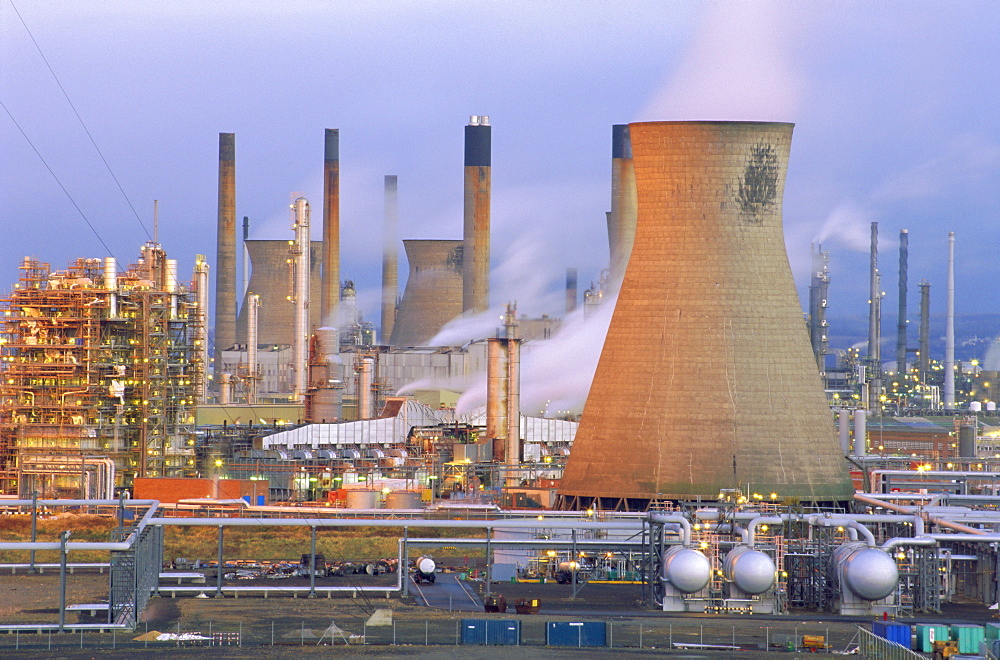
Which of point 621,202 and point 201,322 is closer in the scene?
point 201,322

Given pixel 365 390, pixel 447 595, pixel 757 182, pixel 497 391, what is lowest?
pixel 447 595

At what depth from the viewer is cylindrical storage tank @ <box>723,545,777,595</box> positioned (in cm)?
1964

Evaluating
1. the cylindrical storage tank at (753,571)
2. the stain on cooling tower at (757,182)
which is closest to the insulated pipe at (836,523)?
the cylindrical storage tank at (753,571)

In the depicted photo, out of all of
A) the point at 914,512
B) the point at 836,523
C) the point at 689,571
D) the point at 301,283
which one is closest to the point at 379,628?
the point at 689,571

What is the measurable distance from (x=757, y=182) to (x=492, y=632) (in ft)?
38.3

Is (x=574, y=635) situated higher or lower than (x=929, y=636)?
lower

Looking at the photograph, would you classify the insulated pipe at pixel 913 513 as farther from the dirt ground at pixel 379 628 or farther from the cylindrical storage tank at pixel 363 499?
the cylindrical storage tank at pixel 363 499

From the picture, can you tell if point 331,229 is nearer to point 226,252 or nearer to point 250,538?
point 226,252

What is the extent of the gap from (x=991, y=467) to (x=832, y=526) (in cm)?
1746

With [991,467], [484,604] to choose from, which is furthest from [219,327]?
[484,604]

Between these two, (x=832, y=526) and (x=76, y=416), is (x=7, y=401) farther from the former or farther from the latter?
(x=832, y=526)

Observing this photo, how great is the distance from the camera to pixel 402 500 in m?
30.4

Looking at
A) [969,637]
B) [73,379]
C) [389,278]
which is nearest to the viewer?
[969,637]

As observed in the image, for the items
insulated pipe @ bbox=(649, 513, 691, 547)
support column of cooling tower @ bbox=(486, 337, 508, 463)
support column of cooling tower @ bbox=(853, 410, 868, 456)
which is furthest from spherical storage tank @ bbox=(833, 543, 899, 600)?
support column of cooling tower @ bbox=(486, 337, 508, 463)
